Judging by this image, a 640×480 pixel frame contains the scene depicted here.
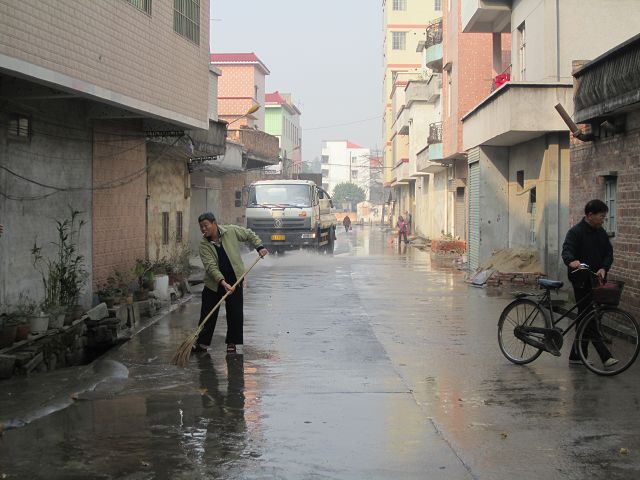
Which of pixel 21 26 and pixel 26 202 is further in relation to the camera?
pixel 26 202

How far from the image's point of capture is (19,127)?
11734mm

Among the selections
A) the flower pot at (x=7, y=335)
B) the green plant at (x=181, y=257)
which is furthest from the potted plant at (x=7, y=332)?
the green plant at (x=181, y=257)

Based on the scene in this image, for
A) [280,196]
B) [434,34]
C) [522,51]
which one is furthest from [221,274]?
[434,34]

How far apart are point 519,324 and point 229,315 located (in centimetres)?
345

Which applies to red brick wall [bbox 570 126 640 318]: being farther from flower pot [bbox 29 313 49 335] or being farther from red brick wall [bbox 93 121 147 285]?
red brick wall [bbox 93 121 147 285]

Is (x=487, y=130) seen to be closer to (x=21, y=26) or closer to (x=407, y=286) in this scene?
(x=407, y=286)

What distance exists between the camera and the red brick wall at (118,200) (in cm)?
1518

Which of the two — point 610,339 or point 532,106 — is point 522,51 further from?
point 610,339

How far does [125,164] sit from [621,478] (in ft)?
43.0

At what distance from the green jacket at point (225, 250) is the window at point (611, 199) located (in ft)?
19.6

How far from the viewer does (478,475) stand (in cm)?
546

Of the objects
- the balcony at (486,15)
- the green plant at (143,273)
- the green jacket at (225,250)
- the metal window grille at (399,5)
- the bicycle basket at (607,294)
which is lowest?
the green plant at (143,273)

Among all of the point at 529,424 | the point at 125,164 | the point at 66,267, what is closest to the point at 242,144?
the point at 125,164

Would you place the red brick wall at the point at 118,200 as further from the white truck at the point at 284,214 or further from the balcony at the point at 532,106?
the white truck at the point at 284,214
